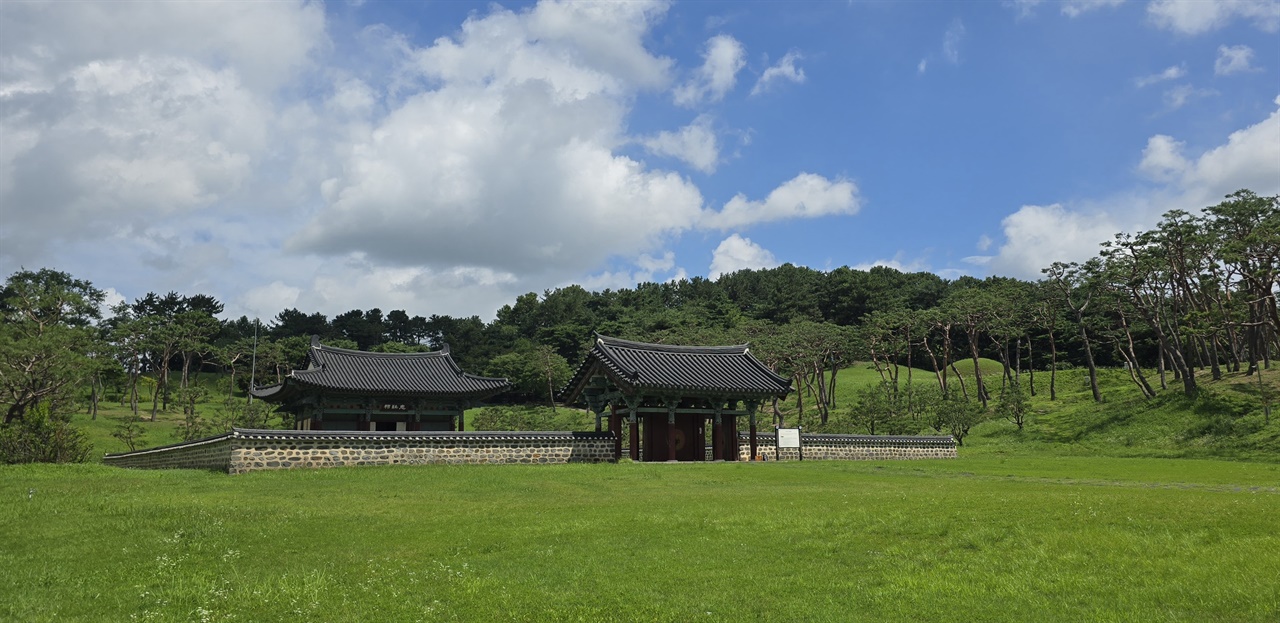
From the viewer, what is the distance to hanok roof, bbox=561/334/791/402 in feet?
102

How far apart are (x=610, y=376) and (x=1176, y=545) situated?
2341cm

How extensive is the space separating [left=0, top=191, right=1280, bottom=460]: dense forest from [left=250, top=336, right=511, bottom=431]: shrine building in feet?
32.8

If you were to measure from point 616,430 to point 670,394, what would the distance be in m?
2.59

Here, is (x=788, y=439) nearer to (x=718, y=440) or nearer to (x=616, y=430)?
(x=718, y=440)

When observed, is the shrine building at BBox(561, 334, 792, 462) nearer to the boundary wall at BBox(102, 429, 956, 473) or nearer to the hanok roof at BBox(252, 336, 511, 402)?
the boundary wall at BBox(102, 429, 956, 473)

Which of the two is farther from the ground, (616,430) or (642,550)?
(616,430)

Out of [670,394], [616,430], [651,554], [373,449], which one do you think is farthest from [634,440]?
[651,554]

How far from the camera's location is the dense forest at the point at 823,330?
141ft

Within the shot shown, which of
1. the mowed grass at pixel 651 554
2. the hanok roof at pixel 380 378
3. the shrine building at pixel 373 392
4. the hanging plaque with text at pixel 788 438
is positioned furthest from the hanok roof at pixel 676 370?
the mowed grass at pixel 651 554

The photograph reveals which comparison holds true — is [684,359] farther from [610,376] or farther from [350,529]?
[350,529]

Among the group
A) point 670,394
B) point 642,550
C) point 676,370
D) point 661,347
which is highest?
point 661,347

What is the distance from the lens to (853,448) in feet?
123

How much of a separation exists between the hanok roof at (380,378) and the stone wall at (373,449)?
31.5 feet

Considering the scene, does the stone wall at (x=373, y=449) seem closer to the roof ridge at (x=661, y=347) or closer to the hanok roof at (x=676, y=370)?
the hanok roof at (x=676, y=370)
